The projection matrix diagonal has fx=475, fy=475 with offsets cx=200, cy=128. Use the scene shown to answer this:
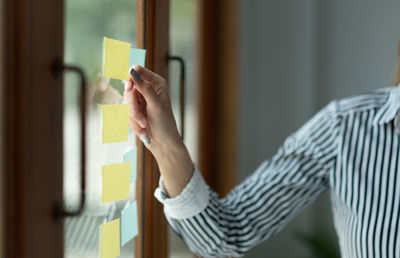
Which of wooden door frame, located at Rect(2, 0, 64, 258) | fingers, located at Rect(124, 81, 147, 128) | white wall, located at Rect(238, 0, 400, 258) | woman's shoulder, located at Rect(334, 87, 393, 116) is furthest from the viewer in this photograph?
white wall, located at Rect(238, 0, 400, 258)

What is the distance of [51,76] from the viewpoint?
0.58m

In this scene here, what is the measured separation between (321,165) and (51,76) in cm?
67

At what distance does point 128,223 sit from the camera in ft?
2.59

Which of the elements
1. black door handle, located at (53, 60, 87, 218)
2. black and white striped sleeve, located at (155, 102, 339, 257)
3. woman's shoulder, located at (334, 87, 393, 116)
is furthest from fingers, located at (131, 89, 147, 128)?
woman's shoulder, located at (334, 87, 393, 116)

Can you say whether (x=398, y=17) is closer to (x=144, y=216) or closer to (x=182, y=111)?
(x=182, y=111)

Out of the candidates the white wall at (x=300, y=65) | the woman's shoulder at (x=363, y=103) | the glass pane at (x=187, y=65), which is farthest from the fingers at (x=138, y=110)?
the white wall at (x=300, y=65)

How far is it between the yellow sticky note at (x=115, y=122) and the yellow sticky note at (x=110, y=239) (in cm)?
13

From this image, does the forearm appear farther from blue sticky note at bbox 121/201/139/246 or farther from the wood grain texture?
the wood grain texture

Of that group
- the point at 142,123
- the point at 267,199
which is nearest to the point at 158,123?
the point at 142,123

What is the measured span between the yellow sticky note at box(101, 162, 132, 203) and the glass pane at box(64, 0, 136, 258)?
25 mm

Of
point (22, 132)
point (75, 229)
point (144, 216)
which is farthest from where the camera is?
point (144, 216)

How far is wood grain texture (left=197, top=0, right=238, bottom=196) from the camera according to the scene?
1.64m

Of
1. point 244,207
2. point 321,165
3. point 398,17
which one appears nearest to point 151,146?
point 244,207

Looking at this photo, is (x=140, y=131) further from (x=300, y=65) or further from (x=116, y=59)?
(x=300, y=65)
